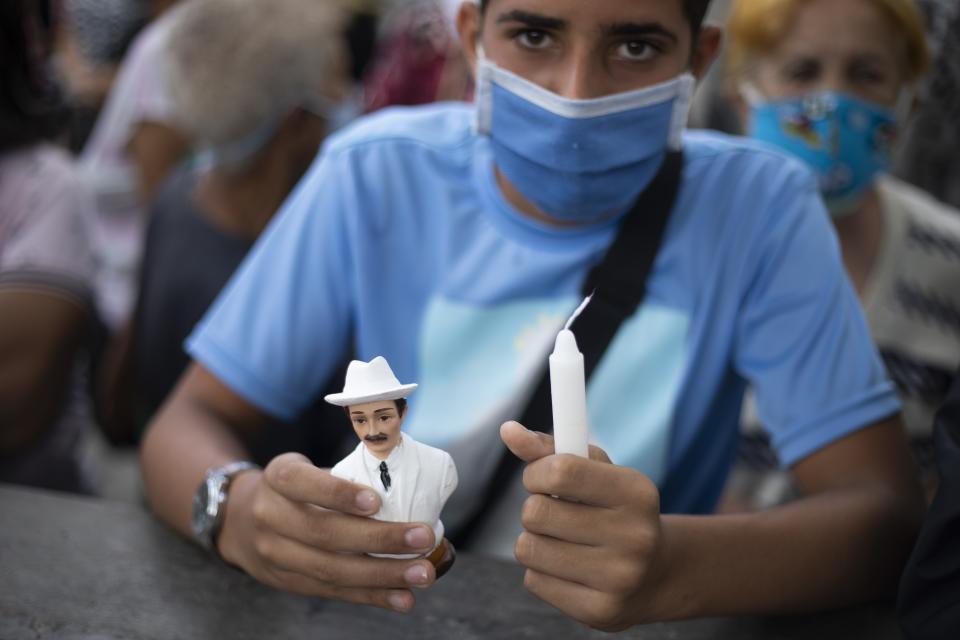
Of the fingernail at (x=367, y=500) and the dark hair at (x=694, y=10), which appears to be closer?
the fingernail at (x=367, y=500)

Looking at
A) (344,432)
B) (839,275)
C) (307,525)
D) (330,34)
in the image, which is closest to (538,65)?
(839,275)

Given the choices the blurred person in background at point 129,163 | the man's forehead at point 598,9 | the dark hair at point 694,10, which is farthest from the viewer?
the blurred person in background at point 129,163

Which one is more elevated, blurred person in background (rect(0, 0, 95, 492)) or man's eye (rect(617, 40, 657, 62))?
man's eye (rect(617, 40, 657, 62))

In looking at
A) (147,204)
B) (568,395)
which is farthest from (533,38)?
(147,204)

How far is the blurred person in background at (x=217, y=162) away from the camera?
299 centimetres

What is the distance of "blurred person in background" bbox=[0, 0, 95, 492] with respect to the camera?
7.97 ft

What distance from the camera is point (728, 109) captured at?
468 cm

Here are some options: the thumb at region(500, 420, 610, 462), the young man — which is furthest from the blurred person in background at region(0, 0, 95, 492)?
the thumb at region(500, 420, 610, 462)

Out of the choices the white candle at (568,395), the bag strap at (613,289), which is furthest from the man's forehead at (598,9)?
the white candle at (568,395)

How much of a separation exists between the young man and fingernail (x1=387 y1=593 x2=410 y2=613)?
0.59ft

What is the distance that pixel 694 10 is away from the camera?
1.74m

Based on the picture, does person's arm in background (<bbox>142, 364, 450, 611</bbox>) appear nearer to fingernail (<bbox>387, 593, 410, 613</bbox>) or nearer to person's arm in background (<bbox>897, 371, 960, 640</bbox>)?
fingernail (<bbox>387, 593, 410, 613</bbox>)

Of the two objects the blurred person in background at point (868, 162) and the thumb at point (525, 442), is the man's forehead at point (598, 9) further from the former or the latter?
the blurred person in background at point (868, 162)

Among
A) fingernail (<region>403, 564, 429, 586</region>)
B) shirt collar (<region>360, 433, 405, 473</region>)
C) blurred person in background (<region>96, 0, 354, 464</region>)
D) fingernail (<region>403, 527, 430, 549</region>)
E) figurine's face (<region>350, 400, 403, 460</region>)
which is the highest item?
figurine's face (<region>350, 400, 403, 460</region>)
